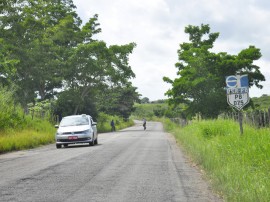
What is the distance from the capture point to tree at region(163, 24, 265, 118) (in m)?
36.1

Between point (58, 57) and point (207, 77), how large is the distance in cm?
1914

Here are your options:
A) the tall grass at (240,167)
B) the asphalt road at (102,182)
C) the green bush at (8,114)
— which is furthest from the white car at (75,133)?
the tall grass at (240,167)

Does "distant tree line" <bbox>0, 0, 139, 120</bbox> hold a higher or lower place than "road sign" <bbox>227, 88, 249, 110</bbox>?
higher

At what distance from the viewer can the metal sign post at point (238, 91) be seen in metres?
14.6

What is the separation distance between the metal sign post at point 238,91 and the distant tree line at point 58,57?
30.6 m

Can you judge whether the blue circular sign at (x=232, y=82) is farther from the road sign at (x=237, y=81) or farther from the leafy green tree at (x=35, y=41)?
the leafy green tree at (x=35, y=41)

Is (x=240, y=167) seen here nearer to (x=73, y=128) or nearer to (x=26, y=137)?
(x=73, y=128)

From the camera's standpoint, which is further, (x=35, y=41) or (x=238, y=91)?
(x=35, y=41)

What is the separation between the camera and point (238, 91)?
1473 cm

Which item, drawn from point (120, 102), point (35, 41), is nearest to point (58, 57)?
point (35, 41)

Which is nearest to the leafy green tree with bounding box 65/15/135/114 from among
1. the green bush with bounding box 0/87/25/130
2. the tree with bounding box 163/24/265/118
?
the tree with bounding box 163/24/265/118

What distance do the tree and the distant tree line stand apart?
11967 mm

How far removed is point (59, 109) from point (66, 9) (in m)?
14.4

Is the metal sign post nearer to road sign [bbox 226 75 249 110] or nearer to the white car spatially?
road sign [bbox 226 75 249 110]
